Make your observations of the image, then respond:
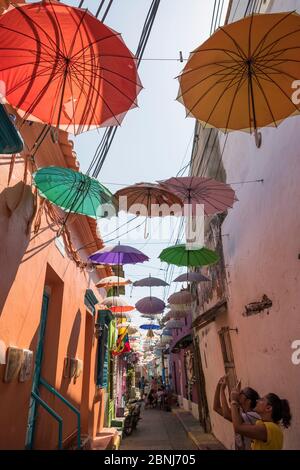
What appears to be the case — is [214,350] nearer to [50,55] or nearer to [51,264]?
[51,264]

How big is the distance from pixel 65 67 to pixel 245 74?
74.8 inches

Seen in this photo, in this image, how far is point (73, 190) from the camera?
172 inches

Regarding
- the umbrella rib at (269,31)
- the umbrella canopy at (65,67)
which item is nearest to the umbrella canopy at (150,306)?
the umbrella canopy at (65,67)

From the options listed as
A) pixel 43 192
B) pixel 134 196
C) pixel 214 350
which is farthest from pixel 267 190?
pixel 214 350

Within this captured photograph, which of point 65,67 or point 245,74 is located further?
point 245,74

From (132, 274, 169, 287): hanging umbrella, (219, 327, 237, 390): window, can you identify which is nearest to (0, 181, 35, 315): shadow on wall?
(219, 327, 237, 390): window

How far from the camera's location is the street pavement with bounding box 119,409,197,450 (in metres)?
10.0

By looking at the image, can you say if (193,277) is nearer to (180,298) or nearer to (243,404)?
(180,298)

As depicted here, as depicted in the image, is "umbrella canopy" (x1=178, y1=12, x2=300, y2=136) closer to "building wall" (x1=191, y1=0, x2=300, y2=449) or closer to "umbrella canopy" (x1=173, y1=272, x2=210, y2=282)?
"building wall" (x1=191, y1=0, x2=300, y2=449)

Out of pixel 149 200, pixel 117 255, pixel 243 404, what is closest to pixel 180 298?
pixel 117 255

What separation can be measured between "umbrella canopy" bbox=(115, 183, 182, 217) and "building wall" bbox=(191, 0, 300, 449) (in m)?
1.51
